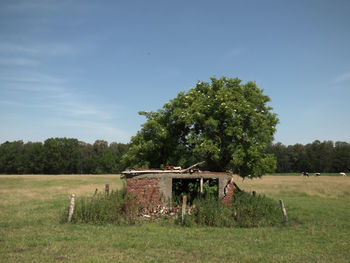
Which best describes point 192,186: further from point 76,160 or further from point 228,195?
point 76,160

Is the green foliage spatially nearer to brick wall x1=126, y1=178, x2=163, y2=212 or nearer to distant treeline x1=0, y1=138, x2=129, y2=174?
brick wall x1=126, y1=178, x2=163, y2=212

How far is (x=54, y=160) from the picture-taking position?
10275cm

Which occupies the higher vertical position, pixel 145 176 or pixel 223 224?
pixel 145 176

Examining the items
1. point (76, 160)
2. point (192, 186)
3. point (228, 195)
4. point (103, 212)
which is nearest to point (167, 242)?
point (103, 212)

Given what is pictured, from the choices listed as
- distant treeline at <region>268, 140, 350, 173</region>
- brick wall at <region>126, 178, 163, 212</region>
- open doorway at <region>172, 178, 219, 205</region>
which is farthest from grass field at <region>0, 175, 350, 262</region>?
distant treeline at <region>268, 140, 350, 173</region>

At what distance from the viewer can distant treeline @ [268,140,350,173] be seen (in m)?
98.5

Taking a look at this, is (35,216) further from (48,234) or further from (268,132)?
(268,132)

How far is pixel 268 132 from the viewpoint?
24.2m

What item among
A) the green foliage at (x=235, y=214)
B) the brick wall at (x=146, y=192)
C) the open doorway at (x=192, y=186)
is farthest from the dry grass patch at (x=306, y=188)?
the brick wall at (x=146, y=192)

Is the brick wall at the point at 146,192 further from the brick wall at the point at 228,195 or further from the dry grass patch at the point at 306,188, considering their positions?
the dry grass patch at the point at 306,188

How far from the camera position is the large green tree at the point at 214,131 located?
23250 millimetres

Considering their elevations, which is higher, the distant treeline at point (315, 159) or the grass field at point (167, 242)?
the distant treeline at point (315, 159)

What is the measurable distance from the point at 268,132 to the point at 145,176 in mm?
11887

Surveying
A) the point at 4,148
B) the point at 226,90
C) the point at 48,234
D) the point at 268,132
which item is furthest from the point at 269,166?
the point at 4,148
